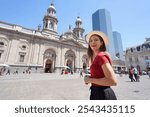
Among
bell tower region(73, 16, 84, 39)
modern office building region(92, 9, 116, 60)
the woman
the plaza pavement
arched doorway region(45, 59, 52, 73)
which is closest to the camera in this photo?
the woman

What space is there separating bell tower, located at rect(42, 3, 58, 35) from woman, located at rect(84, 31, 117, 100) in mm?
37157

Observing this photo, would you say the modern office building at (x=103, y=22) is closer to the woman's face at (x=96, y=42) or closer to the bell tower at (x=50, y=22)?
the bell tower at (x=50, y=22)

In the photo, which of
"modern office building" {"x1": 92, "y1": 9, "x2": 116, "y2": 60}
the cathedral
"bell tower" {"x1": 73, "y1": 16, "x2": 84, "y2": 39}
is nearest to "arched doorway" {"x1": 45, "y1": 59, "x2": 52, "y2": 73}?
the cathedral

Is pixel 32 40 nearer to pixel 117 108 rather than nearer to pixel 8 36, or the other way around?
pixel 8 36

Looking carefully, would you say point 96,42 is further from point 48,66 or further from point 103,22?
point 103,22

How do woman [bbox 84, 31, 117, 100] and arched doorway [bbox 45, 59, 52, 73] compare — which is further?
arched doorway [bbox 45, 59, 52, 73]

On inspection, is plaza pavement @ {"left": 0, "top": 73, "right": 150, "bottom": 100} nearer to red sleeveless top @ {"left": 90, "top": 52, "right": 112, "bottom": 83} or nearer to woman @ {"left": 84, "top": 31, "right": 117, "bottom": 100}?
woman @ {"left": 84, "top": 31, "right": 117, "bottom": 100}

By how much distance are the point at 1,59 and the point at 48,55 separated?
43.2ft

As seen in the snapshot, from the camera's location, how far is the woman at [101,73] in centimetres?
115

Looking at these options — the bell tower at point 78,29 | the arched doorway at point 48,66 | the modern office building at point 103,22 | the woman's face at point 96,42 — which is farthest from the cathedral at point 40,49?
the modern office building at point 103,22

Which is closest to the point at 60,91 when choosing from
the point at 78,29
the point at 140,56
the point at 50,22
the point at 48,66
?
the point at 48,66

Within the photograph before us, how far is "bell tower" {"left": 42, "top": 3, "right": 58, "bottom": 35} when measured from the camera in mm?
36747

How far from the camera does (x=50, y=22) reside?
127ft

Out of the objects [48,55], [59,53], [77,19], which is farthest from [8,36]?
[77,19]
